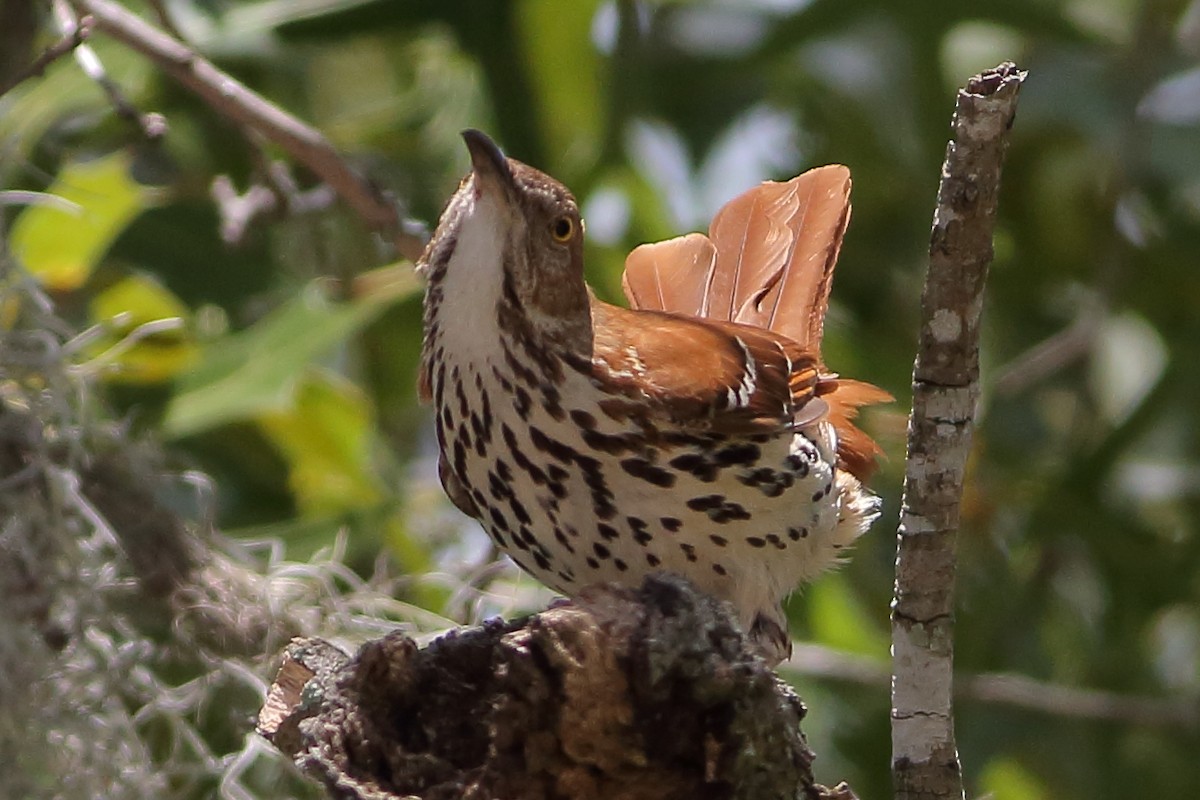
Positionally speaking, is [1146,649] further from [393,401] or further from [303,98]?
[303,98]

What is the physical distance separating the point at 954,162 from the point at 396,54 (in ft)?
13.2

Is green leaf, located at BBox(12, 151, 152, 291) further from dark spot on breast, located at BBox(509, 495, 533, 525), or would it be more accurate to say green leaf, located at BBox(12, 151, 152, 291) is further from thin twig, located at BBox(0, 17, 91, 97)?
dark spot on breast, located at BBox(509, 495, 533, 525)

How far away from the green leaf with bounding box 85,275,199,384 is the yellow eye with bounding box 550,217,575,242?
1.58 m

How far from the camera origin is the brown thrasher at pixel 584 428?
2.74m

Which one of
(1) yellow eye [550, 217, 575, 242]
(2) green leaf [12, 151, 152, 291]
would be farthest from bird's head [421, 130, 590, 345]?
(2) green leaf [12, 151, 152, 291]

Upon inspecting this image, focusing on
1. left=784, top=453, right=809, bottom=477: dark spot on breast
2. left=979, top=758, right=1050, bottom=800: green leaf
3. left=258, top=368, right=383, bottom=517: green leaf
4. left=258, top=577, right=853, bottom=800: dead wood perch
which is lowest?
left=979, top=758, right=1050, bottom=800: green leaf

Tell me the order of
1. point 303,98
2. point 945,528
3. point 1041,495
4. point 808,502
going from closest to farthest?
point 945,528 < point 808,502 < point 1041,495 < point 303,98

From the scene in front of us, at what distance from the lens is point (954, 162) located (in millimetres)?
1982

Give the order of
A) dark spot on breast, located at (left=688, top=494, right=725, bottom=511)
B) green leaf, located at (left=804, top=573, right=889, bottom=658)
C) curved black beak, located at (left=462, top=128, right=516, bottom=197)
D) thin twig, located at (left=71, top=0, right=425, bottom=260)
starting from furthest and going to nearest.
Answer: green leaf, located at (left=804, top=573, right=889, bottom=658)
thin twig, located at (left=71, top=0, right=425, bottom=260)
dark spot on breast, located at (left=688, top=494, right=725, bottom=511)
curved black beak, located at (left=462, top=128, right=516, bottom=197)

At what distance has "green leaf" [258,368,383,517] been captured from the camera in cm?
446

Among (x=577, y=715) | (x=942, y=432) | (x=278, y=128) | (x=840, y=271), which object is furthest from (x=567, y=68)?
(x=577, y=715)

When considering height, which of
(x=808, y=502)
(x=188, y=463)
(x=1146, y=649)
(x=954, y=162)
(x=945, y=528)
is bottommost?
(x=1146, y=649)

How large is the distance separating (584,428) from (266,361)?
143cm

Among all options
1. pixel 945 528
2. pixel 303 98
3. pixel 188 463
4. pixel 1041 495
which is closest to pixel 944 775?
pixel 945 528
